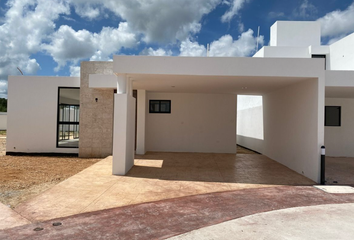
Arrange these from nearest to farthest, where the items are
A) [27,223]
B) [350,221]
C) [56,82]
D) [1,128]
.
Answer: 1. [27,223]
2. [350,221]
3. [56,82]
4. [1,128]

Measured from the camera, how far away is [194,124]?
12711 millimetres

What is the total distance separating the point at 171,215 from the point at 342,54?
47.3 ft

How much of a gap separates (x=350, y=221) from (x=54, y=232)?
475 cm

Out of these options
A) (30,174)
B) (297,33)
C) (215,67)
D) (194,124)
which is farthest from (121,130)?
(297,33)

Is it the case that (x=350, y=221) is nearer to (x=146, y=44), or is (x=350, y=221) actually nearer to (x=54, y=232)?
(x=54, y=232)

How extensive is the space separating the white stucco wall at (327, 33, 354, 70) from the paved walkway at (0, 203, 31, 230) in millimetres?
15081

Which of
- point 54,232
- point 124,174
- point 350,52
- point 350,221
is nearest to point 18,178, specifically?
point 124,174

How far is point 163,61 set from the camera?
7.20 m

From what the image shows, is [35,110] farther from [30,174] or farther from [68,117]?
[30,174]

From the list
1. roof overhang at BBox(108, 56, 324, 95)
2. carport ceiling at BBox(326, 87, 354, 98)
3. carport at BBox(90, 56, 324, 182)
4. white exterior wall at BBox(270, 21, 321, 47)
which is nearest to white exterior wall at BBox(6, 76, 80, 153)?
carport at BBox(90, 56, 324, 182)

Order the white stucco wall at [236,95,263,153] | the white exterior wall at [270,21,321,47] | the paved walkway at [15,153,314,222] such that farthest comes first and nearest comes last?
the white exterior wall at [270,21,321,47] < the white stucco wall at [236,95,263,153] < the paved walkway at [15,153,314,222]

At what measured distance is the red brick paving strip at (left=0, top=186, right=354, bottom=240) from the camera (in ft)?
11.9

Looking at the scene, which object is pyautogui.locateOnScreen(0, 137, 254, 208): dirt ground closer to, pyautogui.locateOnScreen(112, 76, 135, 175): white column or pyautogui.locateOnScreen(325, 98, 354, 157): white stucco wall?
pyautogui.locateOnScreen(112, 76, 135, 175): white column

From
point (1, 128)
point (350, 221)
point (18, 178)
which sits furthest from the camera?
point (1, 128)
